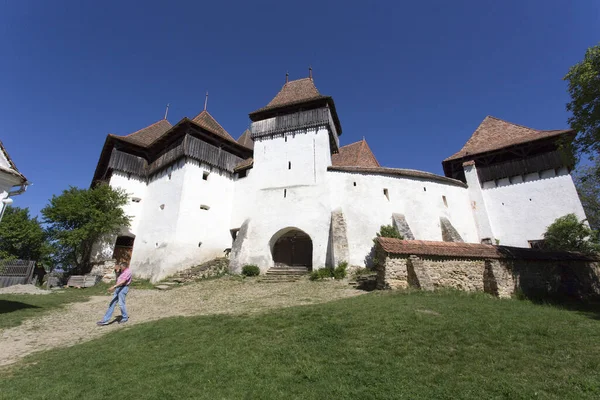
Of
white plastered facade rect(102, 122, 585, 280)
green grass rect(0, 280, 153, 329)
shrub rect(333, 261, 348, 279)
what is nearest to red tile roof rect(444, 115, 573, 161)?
white plastered facade rect(102, 122, 585, 280)

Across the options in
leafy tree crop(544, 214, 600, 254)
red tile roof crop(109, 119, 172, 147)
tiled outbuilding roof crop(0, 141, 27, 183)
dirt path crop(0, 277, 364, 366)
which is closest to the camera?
dirt path crop(0, 277, 364, 366)

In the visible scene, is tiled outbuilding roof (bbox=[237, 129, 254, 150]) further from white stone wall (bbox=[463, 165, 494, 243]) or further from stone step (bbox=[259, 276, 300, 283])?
white stone wall (bbox=[463, 165, 494, 243])

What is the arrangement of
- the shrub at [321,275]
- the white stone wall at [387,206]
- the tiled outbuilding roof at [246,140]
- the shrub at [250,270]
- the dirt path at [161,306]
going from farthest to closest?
the tiled outbuilding roof at [246,140] → the white stone wall at [387,206] → the shrub at [250,270] → the shrub at [321,275] → the dirt path at [161,306]

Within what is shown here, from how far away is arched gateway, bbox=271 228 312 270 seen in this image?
1952cm

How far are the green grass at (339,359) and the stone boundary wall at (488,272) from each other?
2656mm

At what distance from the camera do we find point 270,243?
17.5 m

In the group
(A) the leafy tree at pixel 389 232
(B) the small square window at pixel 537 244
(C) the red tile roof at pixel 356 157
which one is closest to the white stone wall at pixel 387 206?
(A) the leafy tree at pixel 389 232

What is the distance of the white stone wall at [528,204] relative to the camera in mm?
17875

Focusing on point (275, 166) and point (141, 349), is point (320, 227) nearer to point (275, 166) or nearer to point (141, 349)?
point (275, 166)

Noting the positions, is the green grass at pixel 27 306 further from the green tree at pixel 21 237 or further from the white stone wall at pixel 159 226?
the green tree at pixel 21 237

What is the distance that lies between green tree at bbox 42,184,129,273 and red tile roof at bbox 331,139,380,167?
15.5m

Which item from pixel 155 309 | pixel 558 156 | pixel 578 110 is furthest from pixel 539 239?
pixel 155 309

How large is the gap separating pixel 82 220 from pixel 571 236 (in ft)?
91.5

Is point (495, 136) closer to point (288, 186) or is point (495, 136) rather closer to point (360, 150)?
point (360, 150)
